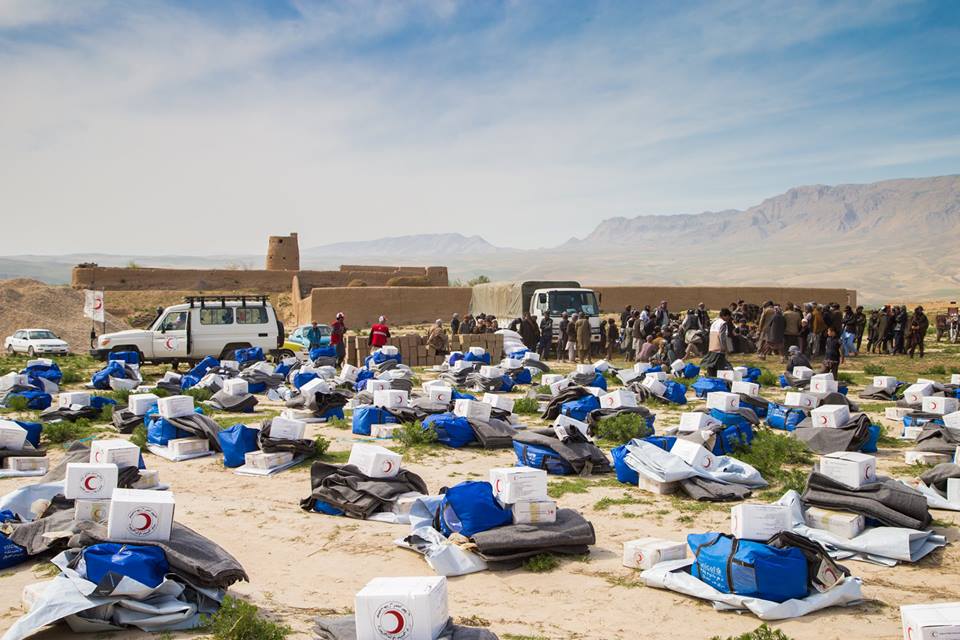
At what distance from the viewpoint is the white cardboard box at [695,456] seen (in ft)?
26.7

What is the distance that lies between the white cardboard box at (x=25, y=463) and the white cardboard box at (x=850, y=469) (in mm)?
7916

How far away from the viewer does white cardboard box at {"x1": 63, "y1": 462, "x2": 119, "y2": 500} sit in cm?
607

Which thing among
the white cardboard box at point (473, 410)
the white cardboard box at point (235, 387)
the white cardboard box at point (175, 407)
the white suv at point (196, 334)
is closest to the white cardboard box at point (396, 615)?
the white cardboard box at point (473, 410)

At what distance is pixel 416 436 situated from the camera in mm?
10344

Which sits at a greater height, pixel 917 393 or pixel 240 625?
pixel 917 393

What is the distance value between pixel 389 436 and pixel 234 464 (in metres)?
2.28

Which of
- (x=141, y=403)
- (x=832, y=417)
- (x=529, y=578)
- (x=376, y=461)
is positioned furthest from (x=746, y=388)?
(x=141, y=403)

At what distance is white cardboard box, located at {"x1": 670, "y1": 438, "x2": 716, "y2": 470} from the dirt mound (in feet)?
89.5

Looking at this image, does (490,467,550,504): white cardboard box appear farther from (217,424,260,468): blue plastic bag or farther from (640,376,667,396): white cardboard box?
(640,376,667,396): white cardboard box

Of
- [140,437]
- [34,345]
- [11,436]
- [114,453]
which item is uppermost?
[114,453]

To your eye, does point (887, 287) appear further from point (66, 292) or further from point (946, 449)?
point (946, 449)

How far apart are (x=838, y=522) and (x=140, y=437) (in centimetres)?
808

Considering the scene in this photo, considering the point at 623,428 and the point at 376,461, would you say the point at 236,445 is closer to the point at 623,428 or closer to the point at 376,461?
the point at 376,461

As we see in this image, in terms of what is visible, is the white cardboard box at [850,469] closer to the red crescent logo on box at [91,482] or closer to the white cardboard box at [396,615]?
the white cardboard box at [396,615]
